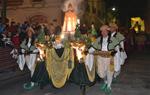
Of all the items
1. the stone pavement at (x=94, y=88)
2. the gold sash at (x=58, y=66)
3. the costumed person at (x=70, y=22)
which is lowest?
the stone pavement at (x=94, y=88)

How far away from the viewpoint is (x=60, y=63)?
12.4 metres

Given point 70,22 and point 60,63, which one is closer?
point 60,63

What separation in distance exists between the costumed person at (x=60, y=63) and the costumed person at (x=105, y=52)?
780 mm

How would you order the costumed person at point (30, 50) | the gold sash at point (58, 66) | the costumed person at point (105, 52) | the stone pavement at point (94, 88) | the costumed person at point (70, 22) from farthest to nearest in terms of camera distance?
the costumed person at point (70, 22) → the costumed person at point (30, 50) → the gold sash at point (58, 66) → the stone pavement at point (94, 88) → the costumed person at point (105, 52)

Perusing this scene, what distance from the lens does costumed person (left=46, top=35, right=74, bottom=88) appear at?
12.2 metres

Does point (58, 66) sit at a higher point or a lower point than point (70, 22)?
lower

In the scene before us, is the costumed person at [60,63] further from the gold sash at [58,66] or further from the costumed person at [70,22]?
the costumed person at [70,22]

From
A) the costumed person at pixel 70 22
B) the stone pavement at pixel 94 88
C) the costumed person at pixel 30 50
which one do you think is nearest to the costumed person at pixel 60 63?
the stone pavement at pixel 94 88

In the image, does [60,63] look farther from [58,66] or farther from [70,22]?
[70,22]

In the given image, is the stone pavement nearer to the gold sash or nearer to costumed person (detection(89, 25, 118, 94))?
the gold sash

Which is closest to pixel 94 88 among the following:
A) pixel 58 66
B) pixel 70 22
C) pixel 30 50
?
pixel 58 66

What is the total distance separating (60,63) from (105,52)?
156cm

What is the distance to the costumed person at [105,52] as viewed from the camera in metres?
11.8

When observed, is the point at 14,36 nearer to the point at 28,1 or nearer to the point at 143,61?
the point at 143,61
